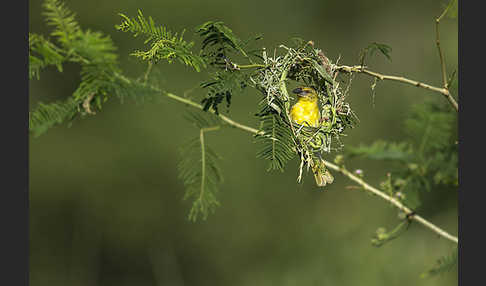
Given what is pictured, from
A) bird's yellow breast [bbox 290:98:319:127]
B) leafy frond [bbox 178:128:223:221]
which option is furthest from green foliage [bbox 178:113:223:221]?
bird's yellow breast [bbox 290:98:319:127]

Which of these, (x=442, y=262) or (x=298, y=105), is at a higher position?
(x=298, y=105)

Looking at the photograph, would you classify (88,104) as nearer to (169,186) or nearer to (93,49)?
(93,49)

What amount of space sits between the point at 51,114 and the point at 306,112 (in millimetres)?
827

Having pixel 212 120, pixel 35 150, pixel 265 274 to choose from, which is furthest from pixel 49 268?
pixel 212 120

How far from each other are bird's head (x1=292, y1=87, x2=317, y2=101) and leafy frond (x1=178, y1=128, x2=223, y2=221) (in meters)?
0.40

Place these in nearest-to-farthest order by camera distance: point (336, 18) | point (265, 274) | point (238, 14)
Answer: point (265, 274) < point (238, 14) < point (336, 18)

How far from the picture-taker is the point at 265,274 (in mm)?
4691

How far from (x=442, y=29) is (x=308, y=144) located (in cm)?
622

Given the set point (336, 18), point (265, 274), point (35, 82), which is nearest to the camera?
point (265, 274)

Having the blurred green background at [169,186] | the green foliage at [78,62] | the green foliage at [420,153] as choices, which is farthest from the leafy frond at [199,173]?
the blurred green background at [169,186]

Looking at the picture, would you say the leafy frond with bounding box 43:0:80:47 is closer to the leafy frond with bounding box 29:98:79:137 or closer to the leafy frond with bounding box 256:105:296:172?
the leafy frond with bounding box 29:98:79:137

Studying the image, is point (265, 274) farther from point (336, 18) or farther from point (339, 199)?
point (336, 18)

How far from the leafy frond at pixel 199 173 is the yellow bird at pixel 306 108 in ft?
1.16

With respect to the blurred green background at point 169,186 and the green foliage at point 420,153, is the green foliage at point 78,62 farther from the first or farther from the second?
the blurred green background at point 169,186
